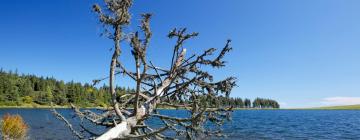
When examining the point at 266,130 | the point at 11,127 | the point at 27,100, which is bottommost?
the point at 266,130

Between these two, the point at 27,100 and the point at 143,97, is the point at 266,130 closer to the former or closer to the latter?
the point at 143,97

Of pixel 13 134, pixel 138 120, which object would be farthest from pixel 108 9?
pixel 13 134

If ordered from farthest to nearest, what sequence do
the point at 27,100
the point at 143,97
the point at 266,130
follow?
the point at 27,100
the point at 266,130
the point at 143,97

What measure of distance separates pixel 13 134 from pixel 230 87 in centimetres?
2393

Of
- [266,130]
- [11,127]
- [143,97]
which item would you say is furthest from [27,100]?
[143,97]

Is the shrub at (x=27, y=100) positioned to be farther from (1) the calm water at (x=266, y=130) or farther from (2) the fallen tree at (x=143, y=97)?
(2) the fallen tree at (x=143, y=97)

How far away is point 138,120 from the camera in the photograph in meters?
5.88

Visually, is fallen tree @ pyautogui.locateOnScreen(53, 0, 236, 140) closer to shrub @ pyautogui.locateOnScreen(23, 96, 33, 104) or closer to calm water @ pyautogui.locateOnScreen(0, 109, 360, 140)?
calm water @ pyautogui.locateOnScreen(0, 109, 360, 140)

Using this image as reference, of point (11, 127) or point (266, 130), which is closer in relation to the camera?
point (11, 127)

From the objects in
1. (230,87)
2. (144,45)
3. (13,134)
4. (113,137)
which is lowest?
(13,134)

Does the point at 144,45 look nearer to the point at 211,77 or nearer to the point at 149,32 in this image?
the point at 149,32

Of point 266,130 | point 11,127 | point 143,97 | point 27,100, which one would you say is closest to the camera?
point 143,97

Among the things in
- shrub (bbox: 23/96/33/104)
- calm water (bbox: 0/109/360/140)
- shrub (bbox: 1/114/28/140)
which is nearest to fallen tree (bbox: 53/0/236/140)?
calm water (bbox: 0/109/360/140)

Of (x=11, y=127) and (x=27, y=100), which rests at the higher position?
(x=27, y=100)
